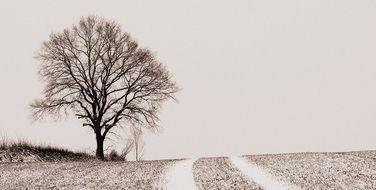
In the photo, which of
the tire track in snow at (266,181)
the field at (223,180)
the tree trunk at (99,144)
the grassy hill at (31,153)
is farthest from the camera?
the tree trunk at (99,144)

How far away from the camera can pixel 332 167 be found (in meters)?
10.8

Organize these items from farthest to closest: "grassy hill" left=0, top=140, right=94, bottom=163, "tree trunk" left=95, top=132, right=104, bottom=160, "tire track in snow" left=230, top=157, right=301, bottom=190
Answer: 1. "tree trunk" left=95, top=132, right=104, bottom=160
2. "grassy hill" left=0, top=140, right=94, bottom=163
3. "tire track in snow" left=230, top=157, right=301, bottom=190

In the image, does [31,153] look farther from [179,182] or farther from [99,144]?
[179,182]

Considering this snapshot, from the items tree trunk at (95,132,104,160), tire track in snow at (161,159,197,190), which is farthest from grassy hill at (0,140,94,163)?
tire track in snow at (161,159,197,190)

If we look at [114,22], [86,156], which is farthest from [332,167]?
[114,22]

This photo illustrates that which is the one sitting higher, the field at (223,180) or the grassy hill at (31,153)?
the grassy hill at (31,153)

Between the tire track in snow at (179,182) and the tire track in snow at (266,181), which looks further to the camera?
the tire track in snow at (179,182)

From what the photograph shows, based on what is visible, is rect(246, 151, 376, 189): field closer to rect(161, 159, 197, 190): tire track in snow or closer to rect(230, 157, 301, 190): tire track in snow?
rect(230, 157, 301, 190): tire track in snow

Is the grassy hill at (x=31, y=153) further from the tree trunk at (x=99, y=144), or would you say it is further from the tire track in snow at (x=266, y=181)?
the tire track in snow at (x=266, y=181)

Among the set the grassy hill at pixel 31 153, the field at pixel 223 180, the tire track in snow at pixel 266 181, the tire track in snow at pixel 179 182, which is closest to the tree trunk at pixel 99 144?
the grassy hill at pixel 31 153

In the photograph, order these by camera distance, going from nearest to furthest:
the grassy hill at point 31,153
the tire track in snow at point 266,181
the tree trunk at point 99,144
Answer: the tire track in snow at point 266,181
the grassy hill at point 31,153
the tree trunk at point 99,144

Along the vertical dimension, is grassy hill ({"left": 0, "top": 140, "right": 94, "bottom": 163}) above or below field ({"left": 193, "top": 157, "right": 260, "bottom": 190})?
above

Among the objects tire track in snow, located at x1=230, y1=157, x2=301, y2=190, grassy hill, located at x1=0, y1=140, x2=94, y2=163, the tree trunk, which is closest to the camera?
tire track in snow, located at x1=230, y1=157, x2=301, y2=190

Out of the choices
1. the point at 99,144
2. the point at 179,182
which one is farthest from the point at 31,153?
the point at 179,182
